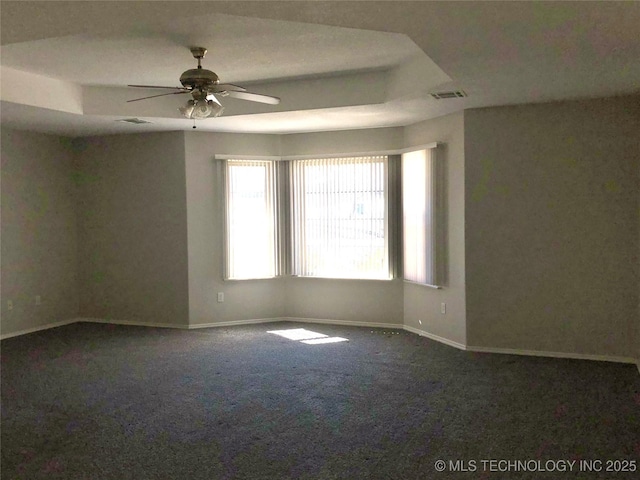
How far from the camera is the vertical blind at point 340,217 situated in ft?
21.9

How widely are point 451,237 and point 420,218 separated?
0.51 m

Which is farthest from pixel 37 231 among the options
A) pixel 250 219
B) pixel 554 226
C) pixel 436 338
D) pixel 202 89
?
pixel 554 226

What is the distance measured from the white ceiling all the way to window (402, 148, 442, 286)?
1.69ft

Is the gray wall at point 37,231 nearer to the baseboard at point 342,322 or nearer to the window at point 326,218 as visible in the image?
the window at point 326,218

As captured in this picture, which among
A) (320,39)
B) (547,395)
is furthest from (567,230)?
(320,39)

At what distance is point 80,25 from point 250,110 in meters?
2.80

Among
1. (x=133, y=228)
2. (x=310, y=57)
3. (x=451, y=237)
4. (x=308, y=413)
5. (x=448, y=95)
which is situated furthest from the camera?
(x=133, y=228)

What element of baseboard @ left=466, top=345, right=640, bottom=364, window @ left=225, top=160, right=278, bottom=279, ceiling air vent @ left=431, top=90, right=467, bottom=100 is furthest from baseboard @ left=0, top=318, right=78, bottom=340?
ceiling air vent @ left=431, top=90, right=467, bottom=100

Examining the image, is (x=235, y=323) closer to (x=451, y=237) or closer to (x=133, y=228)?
(x=133, y=228)

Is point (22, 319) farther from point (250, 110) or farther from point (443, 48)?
point (443, 48)

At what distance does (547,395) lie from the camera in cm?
423

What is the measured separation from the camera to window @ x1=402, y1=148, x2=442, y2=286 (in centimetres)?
599

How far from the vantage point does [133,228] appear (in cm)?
709

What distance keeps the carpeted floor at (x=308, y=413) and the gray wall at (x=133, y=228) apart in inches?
45.5
